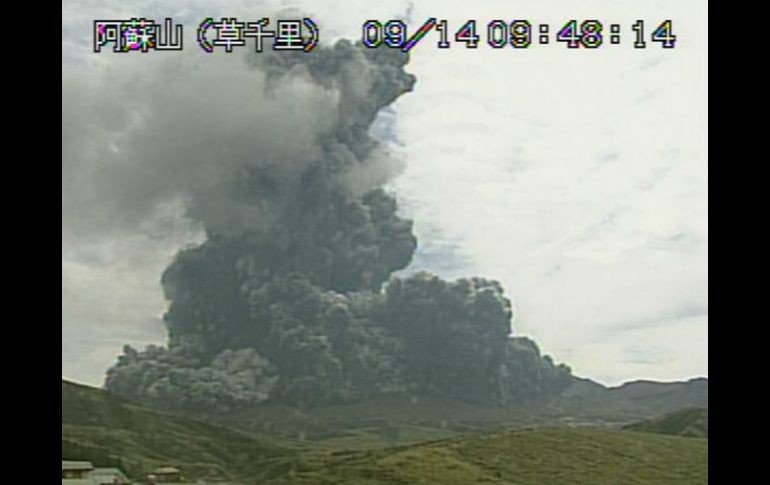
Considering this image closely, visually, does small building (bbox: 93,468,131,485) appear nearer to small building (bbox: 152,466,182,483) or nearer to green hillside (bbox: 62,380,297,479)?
green hillside (bbox: 62,380,297,479)

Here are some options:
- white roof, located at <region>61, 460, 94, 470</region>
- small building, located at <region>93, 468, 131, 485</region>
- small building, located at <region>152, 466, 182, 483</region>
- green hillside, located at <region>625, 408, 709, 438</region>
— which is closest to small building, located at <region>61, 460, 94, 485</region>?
white roof, located at <region>61, 460, 94, 470</region>

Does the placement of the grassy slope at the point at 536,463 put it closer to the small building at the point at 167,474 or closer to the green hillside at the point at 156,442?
the green hillside at the point at 156,442

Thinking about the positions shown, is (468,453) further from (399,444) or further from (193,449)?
(193,449)

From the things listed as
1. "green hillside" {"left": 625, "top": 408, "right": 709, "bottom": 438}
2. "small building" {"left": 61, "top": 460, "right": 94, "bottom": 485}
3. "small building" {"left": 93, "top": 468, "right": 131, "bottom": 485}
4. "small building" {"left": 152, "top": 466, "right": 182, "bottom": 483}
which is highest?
"green hillside" {"left": 625, "top": 408, "right": 709, "bottom": 438}

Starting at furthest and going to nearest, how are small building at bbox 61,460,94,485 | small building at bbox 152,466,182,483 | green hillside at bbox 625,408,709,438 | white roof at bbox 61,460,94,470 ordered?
1. small building at bbox 152,466,182,483
2. green hillside at bbox 625,408,709,438
3. white roof at bbox 61,460,94,470
4. small building at bbox 61,460,94,485

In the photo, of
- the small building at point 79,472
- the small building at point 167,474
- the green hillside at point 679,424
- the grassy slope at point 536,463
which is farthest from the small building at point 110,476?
the green hillside at point 679,424
